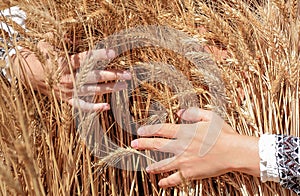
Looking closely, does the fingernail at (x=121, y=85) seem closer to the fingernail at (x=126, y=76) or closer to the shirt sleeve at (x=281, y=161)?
the fingernail at (x=126, y=76)

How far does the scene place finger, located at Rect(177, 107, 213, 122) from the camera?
1.02m

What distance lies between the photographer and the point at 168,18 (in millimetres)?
1096

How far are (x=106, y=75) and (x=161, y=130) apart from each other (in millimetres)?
173

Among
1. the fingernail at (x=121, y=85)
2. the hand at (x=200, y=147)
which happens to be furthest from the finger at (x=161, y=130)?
the fingernail at (x=121, y=85)

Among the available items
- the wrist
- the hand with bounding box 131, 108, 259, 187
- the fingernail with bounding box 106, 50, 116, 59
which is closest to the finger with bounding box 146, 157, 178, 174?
the hand with bounding box 131, 108, 259, 187

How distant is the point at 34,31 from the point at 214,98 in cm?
40

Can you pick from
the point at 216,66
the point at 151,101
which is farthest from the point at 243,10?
the point at 151,101

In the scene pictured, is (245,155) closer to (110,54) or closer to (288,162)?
(288,162)

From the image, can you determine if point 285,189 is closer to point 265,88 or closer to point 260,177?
point 260,177

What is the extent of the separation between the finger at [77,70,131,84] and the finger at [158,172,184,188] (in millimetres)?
236

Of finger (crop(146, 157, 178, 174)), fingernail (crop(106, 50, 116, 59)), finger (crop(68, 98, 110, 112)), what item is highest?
fingernail (crop(106, 50, 116, 59))

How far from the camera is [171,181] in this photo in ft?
3.32

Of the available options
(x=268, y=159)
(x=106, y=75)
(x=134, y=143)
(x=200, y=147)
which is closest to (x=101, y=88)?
(x=106, y=75)

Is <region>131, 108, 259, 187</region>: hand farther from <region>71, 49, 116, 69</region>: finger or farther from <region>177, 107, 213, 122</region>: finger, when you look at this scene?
<region>71, 49, 116, 69</region>: finger
